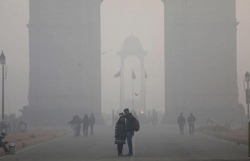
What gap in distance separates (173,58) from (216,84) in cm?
571

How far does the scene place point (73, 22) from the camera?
76.2 metres

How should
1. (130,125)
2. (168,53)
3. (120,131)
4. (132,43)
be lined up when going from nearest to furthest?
(120,131) → (130,125) → (168,53) → (132,43)

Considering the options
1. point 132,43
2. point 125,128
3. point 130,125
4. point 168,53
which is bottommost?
point 125,128

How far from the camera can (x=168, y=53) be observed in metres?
77.0

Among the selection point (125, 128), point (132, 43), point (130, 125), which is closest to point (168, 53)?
point (132, 43)

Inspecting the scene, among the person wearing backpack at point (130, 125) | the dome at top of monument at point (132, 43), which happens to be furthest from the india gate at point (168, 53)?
the person wearing backpack at point (130, 125)

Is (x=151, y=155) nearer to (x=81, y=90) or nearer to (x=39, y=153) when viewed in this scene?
(x=39, y=153)

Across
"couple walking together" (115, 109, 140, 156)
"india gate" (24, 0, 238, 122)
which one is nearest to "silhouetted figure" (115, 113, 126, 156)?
"couple walking together" (115, 109, 140, 156)

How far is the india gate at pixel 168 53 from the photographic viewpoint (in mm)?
75875

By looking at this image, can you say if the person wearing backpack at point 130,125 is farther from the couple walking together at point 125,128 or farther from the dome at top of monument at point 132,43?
the dome at top of monument at point 132,43

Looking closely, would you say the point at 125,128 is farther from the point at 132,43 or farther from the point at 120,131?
the point at 132,43

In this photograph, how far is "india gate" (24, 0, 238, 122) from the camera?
249 feet

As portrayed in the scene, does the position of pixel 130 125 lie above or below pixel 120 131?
above

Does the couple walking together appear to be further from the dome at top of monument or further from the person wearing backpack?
the dome at top of monument
